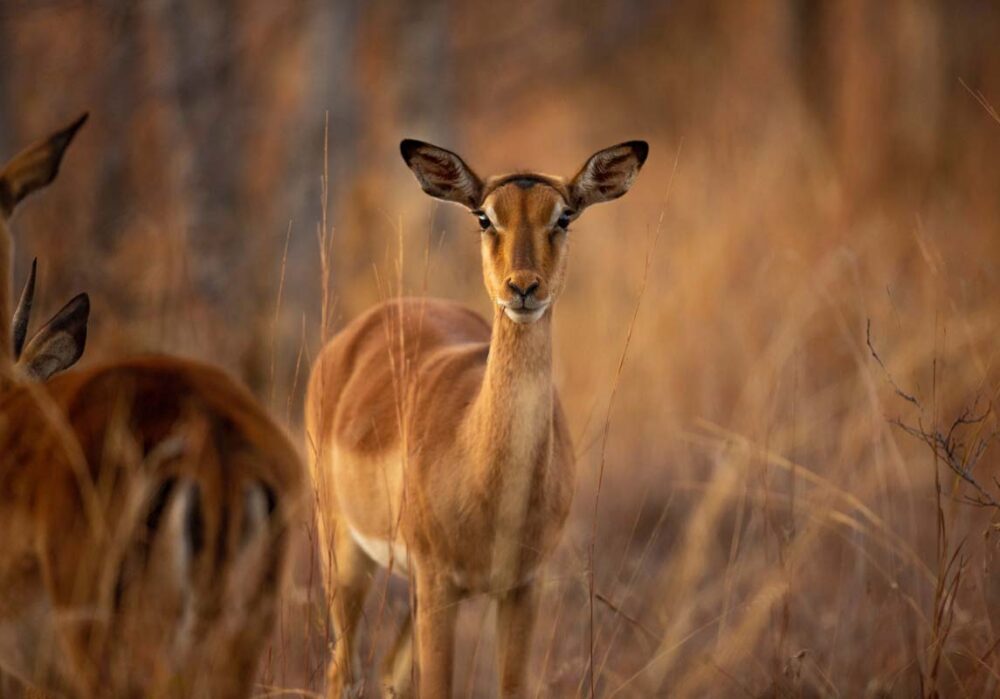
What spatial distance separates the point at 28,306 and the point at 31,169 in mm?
416

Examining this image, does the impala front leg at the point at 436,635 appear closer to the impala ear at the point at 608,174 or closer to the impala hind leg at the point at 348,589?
the impala hind leg at the point at 348,589

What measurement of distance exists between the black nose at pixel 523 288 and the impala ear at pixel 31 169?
138 centimetres

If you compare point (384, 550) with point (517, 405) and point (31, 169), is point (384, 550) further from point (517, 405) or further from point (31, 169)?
point (31, 169)

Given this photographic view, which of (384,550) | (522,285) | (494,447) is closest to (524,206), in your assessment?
(522,285)

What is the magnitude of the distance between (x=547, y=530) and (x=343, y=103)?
602cm

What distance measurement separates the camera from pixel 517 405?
163 inches

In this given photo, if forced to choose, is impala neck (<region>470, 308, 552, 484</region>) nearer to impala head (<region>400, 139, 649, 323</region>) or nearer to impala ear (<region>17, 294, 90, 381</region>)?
impala head (<region>400, 139, 649, 323</region>)

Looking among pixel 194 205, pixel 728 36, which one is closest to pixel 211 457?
pixel 194 205

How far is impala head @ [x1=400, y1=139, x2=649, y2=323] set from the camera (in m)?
4.05

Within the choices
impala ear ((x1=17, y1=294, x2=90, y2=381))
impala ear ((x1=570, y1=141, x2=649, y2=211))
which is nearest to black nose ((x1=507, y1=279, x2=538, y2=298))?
impala ear ((x1=570, y1=141, x2=649, y2=211))

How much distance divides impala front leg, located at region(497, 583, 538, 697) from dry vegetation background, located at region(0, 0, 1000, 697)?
432 millimetres

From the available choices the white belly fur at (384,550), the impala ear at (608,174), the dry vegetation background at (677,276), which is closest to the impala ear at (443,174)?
the impala ear at (608,174)

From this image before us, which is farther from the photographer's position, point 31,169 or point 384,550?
point 384,550

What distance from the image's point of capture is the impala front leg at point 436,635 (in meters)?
4.17
